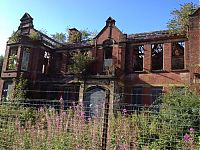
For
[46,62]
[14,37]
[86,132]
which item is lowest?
[86,132]

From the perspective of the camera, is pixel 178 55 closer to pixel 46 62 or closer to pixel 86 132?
pixel 46 62

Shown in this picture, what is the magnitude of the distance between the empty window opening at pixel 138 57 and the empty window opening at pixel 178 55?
290cm

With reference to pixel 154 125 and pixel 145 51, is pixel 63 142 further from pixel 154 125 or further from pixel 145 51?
pixel 145 51

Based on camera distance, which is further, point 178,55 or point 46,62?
point 46,62

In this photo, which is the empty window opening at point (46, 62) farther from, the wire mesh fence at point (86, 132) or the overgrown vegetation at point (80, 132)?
the wire mesh fence at point (86, 132)

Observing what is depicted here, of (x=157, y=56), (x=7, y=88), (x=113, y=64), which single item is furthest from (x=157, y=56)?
(x=7, y=88)

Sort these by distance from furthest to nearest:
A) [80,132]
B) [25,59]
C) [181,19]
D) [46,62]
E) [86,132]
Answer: [46,62] → [25,59] → [181,19] → [86,132] → [80,132]

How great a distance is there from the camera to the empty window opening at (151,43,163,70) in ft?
80.9

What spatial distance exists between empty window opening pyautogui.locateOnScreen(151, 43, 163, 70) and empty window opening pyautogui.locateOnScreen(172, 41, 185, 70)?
1.34 meters

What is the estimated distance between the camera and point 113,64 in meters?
24.8

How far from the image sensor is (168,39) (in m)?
23.5

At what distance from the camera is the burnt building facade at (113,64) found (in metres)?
22.3

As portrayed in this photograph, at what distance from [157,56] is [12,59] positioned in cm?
1417

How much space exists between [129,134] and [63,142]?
156 centimetres
